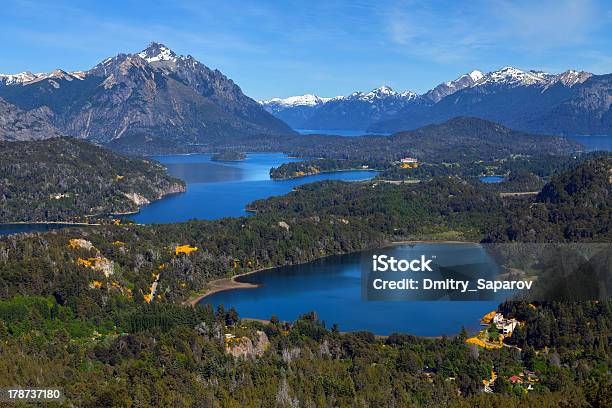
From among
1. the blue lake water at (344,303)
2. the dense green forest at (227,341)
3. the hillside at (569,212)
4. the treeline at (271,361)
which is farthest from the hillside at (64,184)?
the treeline at (271,361)

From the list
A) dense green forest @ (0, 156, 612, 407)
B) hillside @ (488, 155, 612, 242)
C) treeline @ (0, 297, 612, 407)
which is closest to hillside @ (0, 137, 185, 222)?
dense green forest @ (0, 156, 612, 407)

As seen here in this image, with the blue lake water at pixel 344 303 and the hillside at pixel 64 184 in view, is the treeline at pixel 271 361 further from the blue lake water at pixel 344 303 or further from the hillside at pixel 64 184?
the hillside at pixel 64 184

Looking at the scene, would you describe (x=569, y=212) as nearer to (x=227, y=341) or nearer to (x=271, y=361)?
(x=227, y=341)

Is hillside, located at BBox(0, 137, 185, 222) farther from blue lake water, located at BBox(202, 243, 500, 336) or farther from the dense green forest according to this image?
blue lake water, located at BBox(202, 243, 500, 336)

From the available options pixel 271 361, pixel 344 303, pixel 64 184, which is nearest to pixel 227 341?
pixel 271 361

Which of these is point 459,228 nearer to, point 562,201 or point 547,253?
point 562,201
